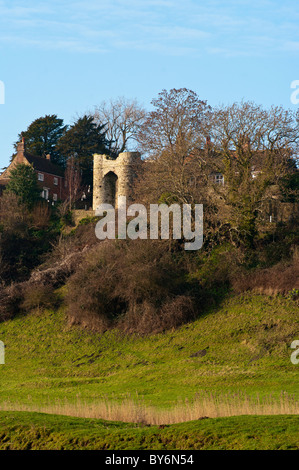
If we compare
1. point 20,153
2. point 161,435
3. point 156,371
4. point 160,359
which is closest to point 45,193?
point 20,153

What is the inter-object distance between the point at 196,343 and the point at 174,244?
1033cm

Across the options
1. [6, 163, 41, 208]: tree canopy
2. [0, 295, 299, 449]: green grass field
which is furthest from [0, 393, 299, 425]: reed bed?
[6, 163, 41, 208]: tree canopy

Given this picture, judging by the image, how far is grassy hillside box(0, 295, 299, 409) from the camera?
25.4m

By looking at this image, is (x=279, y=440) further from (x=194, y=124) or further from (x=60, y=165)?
(x=60, y=165)

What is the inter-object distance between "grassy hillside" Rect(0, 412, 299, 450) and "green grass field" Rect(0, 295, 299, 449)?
2 centimetres

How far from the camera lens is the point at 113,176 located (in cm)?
6153

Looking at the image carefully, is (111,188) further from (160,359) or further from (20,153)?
(160,359)

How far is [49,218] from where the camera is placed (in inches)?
2205

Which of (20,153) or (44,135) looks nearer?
(20,153)

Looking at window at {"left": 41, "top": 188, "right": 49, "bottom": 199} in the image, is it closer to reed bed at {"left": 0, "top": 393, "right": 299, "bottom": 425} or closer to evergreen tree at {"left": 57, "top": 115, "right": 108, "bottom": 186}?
evergreen tree at {"left": 57, "top": 115, "right": 108, "bottom": 186}

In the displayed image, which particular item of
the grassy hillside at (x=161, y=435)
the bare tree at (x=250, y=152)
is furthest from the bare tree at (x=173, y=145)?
the grassy hillside at (x=161, y=435)

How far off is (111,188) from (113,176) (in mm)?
1307

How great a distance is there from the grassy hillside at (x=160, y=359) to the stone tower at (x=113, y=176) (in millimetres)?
21348

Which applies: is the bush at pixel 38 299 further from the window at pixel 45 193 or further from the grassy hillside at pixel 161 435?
the grassy hillside at pixel 161 435
